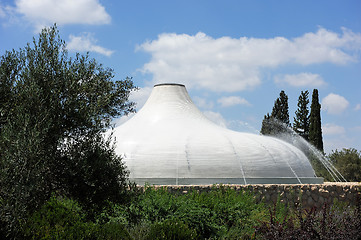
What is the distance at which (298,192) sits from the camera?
47.5ft

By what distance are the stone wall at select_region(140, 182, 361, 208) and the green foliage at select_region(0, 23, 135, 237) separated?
12.7 ft

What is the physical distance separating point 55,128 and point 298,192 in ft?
28.8

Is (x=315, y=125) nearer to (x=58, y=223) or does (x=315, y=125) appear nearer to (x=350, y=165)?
(x=350, y=165)

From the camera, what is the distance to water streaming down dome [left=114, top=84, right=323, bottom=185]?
16.8m

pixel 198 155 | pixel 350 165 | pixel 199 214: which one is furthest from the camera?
pixel 350 165

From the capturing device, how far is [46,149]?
9.25m

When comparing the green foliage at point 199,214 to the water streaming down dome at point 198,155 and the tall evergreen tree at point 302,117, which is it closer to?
the water streaming down dome at point 198,155

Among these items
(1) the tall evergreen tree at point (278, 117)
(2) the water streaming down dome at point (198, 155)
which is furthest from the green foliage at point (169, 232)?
(1) the tall evergreen tree at point (278, 117)

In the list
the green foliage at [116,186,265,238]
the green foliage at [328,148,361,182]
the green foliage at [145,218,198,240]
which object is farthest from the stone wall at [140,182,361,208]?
the green foliage at [328,148,361,182]

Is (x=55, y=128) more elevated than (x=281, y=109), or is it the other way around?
(x=281, y=109)

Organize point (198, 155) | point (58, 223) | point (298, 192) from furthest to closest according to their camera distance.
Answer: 1. point (198, 155)
2. point (298, 192)
3. point (58, 223)

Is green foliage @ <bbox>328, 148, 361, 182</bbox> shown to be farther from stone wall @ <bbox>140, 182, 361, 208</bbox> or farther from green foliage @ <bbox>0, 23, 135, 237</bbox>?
green foliage @ <bbox>0, 23, 135, 237</bbox>

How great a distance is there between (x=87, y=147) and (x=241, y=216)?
158 inches

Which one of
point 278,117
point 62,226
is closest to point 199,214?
point 62,226
